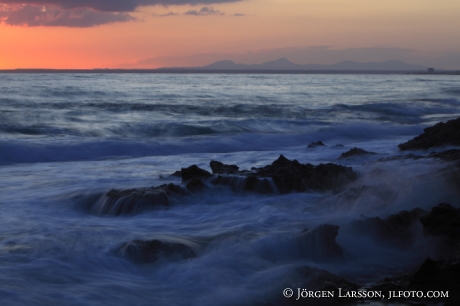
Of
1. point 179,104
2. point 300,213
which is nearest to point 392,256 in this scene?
point 300,213

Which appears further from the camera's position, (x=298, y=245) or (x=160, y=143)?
(x=160, y=143)

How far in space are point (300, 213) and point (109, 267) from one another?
2.82m

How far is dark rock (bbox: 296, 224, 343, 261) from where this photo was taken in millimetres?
5816

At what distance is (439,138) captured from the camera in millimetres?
11242

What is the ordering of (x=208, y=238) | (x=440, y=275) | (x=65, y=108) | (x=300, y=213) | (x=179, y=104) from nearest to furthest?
(x=440, y=275) < (x=208, y=238) < (x=300, y=213) < (x=65, y=108) < (x=179, y=104)

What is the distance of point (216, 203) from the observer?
325 inches

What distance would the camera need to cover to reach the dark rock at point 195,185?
852cm

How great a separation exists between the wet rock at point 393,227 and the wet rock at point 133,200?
9.82 feet

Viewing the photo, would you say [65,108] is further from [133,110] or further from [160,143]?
[160,143]

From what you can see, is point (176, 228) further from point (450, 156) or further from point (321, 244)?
point (450, 156)

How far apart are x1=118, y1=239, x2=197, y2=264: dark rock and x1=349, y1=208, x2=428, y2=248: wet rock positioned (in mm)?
1975

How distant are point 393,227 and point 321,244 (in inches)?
37.3

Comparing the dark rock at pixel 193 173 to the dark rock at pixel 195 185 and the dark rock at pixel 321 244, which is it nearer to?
the dark rock at pixel 195 185

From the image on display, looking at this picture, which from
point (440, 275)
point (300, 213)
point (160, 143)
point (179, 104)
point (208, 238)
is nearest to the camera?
point (440, 275)
